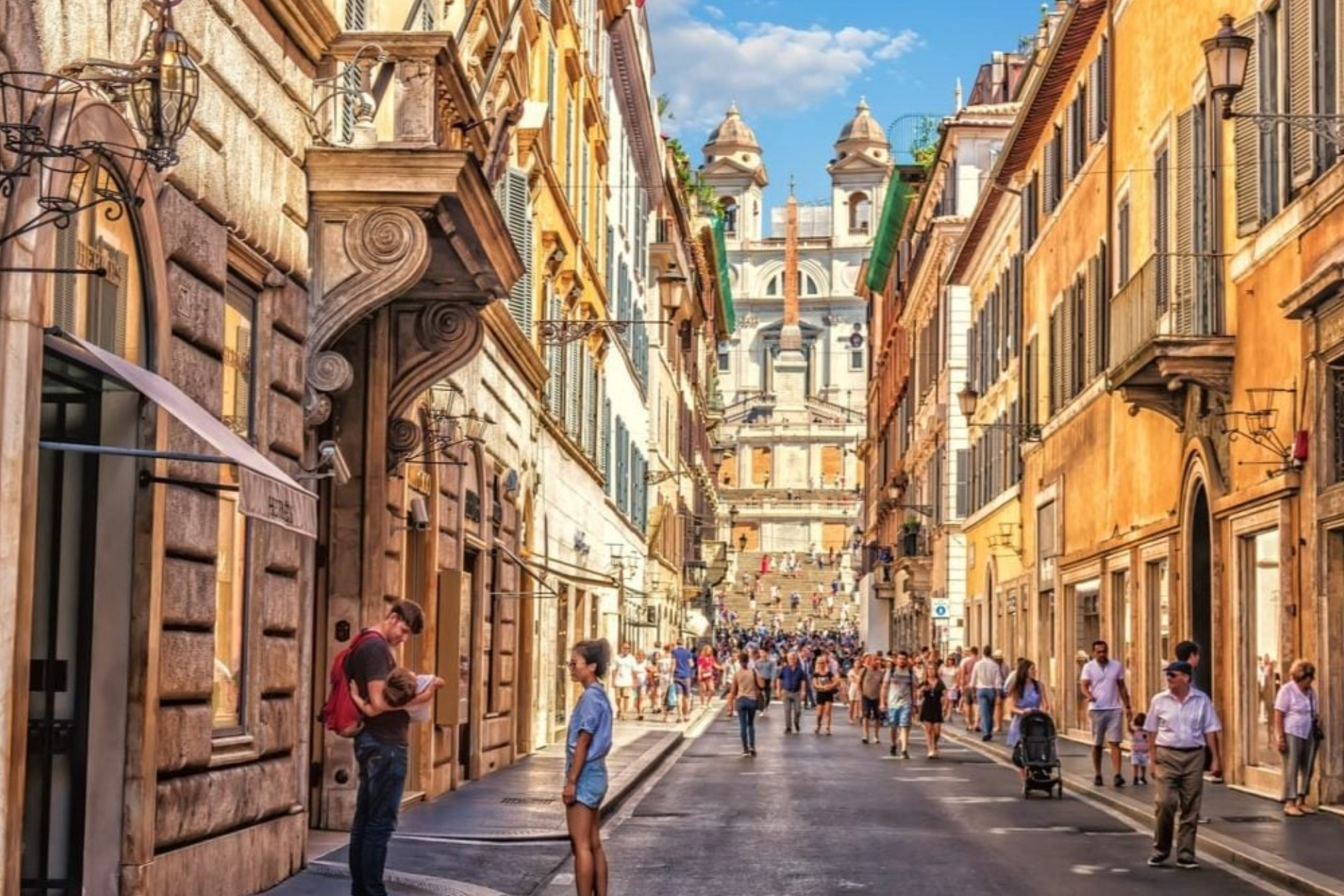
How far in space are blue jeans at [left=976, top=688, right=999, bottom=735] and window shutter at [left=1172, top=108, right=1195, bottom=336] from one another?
13867 millimetres

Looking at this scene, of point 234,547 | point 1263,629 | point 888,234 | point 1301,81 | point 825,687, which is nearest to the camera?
point 234,547

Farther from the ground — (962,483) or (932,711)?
(962,483)

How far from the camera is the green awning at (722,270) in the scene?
301 feet

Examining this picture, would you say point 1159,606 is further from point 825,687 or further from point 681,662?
point 681,662

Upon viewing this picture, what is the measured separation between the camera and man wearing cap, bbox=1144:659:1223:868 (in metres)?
16.9

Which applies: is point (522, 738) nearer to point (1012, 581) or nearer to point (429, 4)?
point (429, 4)

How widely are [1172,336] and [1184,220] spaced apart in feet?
8.36

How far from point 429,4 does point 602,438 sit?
23.4 m

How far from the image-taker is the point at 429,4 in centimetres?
2000

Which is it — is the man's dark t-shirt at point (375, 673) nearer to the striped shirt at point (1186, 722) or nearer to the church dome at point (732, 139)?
the striped shirt at point (1186, 722)

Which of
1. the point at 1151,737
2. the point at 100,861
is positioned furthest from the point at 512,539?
the point at 100,861

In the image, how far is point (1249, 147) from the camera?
2459cm

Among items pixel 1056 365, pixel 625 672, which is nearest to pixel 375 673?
pixel 1056 365

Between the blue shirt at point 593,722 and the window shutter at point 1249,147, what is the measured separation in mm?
13587
